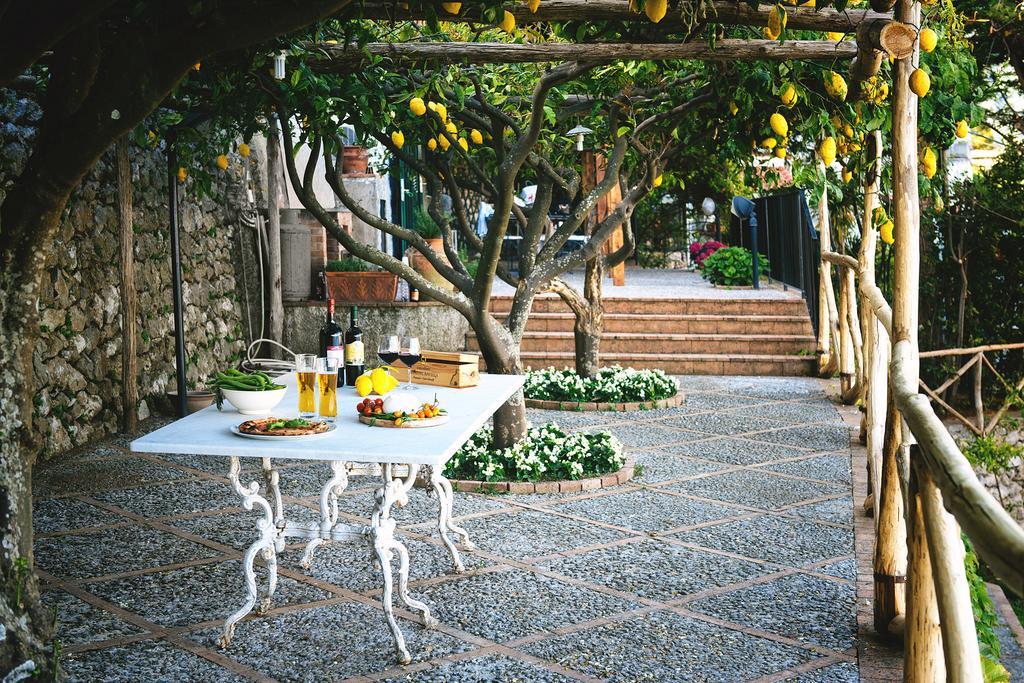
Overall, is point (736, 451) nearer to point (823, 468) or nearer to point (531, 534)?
point (823, 468)

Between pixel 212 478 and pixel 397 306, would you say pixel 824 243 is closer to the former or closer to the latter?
pixel 397 306

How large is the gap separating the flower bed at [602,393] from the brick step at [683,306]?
240 cm

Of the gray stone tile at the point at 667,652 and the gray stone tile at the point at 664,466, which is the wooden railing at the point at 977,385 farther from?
the gray stone tile at the point at 667,652

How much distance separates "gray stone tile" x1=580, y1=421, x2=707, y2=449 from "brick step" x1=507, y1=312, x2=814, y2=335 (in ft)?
11.3

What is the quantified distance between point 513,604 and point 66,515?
102 inches

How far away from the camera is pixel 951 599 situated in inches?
66.3

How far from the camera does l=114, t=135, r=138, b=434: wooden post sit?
7.37 m

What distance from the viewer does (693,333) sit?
Answer: 37.1ft

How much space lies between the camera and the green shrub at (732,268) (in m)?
13.8

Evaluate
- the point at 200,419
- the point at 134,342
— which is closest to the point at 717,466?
the point at 200,419

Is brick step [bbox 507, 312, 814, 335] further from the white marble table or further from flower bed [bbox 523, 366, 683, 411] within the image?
the white marble table

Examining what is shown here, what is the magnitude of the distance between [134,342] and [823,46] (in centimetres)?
502

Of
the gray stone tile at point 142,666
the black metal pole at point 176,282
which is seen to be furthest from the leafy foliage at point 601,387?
the gray stone tile at point 142,666

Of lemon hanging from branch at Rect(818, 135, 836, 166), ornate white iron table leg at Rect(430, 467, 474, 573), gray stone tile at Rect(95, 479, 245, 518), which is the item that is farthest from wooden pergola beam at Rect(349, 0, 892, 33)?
gray stone tile at Rect(95, 479, 245, 518)
